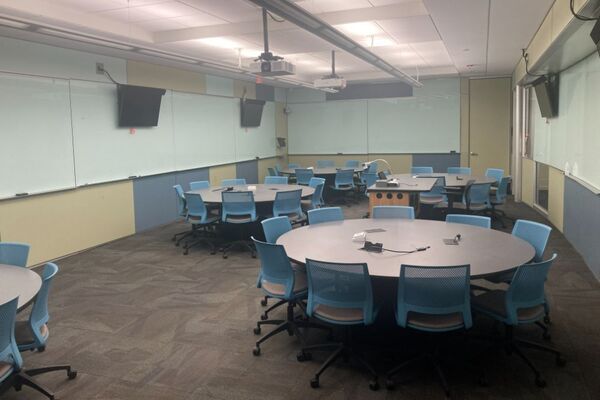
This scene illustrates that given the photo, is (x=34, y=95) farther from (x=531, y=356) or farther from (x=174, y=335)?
(x=531, y=356)

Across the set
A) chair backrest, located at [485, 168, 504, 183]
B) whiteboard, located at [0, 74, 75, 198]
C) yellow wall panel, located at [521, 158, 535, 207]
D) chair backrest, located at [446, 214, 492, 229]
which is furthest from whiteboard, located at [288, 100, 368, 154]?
chair backrest, located at [446, 214, 492, 229]

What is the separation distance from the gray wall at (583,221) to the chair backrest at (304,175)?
5.08m

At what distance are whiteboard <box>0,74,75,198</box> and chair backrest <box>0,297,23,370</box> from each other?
416cm

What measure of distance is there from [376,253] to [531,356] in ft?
4.47

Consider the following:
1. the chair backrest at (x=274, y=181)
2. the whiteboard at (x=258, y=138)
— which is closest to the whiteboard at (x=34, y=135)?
the chair backrest at (x=274, y=181)

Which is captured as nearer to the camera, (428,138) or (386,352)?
(386,352)

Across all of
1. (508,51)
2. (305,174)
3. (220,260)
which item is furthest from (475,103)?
(220,260)

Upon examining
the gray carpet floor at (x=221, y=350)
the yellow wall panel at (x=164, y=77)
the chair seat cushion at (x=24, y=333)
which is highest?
the yellow wall panel at (x=164, y=77)

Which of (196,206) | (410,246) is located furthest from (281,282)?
(196,206)

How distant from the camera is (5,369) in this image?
8.89ft

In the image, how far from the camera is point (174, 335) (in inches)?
168

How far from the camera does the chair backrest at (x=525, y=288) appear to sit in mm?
3082

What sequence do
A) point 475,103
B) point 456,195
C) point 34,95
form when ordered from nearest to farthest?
point 34,95, point 456,195, point 475,103

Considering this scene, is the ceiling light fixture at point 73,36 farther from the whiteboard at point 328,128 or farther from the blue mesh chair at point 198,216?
the whiteboard at point 328,128
